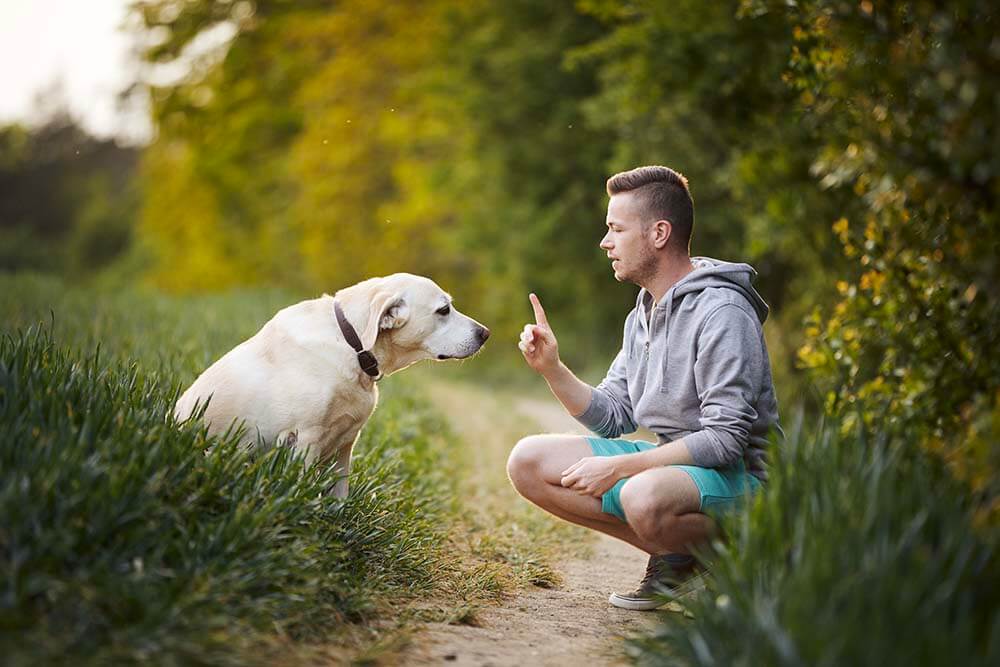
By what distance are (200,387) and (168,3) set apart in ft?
79.4

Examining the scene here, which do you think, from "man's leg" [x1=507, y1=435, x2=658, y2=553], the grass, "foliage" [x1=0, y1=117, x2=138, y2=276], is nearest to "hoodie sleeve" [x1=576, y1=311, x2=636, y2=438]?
"man's leg" [x1=507, y1=435, x2=658, y2=553]

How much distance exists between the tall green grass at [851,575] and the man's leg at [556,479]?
939 millimetres

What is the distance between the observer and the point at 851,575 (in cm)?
268

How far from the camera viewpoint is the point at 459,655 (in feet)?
11.1

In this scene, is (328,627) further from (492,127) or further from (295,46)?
(295,46)

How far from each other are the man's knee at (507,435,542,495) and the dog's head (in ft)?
2.38

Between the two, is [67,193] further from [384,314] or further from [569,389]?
[569,389]

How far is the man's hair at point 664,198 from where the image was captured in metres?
4.21

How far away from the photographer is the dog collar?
4.45 meters

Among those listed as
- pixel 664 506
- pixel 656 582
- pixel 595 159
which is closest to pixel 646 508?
pixel 664 506

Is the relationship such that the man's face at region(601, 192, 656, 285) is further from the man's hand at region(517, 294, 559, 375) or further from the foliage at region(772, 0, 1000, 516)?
the foliage at region(772, 0, 1000, 516)

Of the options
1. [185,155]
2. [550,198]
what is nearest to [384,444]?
[550,198]

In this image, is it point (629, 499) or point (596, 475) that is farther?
point (596, 475)

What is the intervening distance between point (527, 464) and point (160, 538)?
1745 millimetres
